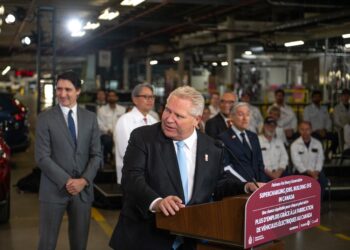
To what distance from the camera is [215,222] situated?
2455 mm

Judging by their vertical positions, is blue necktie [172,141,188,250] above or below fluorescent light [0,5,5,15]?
below

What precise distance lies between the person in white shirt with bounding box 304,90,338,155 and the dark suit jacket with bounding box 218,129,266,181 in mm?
7205

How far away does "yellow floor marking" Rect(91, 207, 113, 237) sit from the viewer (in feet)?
23.7

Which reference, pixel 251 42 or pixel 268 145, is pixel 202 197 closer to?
pixel 268 145

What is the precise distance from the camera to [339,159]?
11.9 m

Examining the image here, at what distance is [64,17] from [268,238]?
15301 millimetres

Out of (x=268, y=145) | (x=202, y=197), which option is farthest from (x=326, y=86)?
(x=202, y=197)

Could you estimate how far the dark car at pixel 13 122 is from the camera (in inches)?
507

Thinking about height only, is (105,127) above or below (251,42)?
below

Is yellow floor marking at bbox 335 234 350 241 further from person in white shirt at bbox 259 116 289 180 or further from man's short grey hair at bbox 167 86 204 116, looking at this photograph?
man's short grey hair at bbox 167 86 204 116

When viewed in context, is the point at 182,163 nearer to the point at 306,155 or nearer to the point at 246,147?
the point at 246,147

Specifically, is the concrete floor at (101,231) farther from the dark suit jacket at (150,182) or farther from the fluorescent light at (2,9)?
the fluorescent light at (2,9)

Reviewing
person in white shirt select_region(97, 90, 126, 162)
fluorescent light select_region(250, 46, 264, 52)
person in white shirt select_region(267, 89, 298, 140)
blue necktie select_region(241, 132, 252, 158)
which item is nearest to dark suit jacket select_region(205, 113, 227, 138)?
blue necktie select_region(241, 132, 252, 158)

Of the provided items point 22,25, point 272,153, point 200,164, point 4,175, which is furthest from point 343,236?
point 22,25
